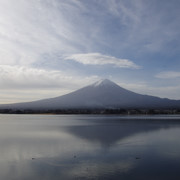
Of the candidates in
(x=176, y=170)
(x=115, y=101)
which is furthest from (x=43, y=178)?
(x=115, y=101)

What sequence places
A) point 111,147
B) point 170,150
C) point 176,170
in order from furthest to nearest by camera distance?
1. point 111,147
2. point 170,150
3. point 176,170

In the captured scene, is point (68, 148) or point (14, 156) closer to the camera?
point (14, 156)

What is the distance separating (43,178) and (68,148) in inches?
123

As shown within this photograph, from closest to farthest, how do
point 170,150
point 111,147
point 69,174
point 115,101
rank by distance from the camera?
point 69,174
point 170,150
point 111,147
point 115,101

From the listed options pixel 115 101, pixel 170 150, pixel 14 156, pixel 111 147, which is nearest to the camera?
pixel 14 156

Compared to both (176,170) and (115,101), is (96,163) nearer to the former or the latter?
(176,170)

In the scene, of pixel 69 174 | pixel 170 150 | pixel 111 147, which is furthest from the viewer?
pixel 111 147

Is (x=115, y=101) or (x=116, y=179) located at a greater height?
(x=115, y=101)

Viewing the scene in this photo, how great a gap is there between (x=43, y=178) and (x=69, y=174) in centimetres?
53

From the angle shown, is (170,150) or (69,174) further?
(170,150)

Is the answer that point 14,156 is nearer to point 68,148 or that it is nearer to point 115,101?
point 68,148

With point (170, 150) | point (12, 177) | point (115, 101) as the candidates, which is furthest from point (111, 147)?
point (115, 101)

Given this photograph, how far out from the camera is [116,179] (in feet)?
14.7

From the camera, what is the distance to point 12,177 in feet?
15.4
